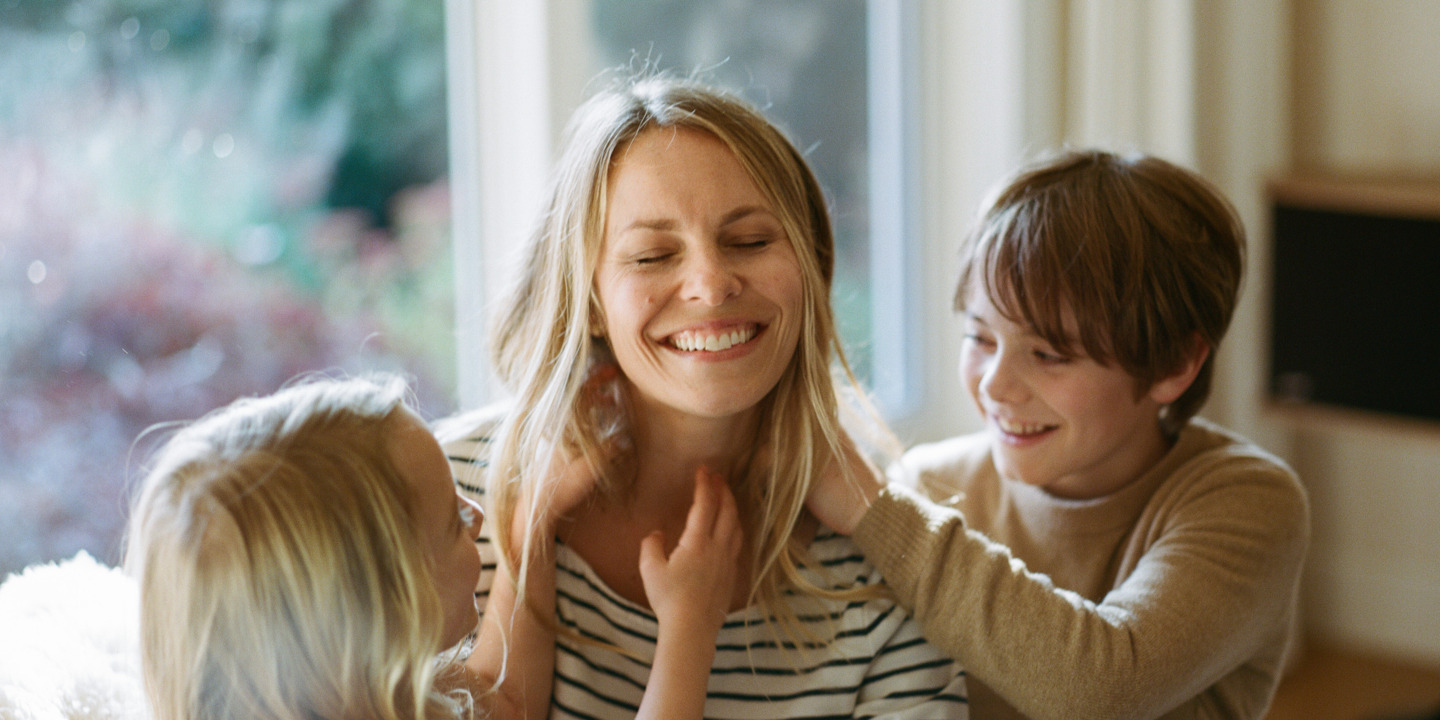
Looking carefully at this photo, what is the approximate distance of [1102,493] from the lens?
1.55 meters

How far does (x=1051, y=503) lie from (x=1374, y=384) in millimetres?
1376

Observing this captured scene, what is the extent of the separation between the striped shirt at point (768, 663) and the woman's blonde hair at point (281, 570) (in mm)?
319

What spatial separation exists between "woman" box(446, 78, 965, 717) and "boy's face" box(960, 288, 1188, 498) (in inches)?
8.2

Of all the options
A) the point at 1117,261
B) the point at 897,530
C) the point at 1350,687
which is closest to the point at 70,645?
the point at 897,530

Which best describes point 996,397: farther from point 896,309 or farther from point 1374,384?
point 1374,384

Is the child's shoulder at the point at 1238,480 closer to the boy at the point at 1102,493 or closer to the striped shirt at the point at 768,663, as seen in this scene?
the boy at the point at 1102,493

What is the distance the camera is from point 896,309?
8.82 ft

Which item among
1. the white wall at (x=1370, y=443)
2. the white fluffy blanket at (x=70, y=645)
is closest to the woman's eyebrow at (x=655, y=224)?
the white fluffy blanket at (x=70, y=645)

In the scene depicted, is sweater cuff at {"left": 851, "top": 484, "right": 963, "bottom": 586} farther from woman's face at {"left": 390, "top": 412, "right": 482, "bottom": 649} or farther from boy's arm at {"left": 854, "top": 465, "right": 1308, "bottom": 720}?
woman's face at {"left": 390, "top": 412, "right": 482, "bottom": 649}

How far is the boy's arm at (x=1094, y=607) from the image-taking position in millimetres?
1253

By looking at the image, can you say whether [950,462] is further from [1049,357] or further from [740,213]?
[740,213]

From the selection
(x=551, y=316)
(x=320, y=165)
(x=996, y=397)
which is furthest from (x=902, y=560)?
(x=320, y=165)

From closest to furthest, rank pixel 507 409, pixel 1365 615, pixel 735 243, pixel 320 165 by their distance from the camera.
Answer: pixel 735 243 < pixel 507 409 < pixel 320 165 < pixel 1365 615

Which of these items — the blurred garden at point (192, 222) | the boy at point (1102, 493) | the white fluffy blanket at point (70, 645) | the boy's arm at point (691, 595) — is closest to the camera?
the white fluffy blanket at point (70, 645)
